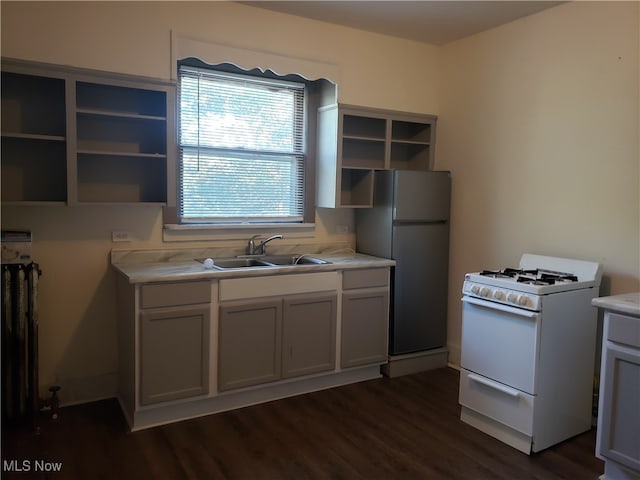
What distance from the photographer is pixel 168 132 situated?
10.7 feet

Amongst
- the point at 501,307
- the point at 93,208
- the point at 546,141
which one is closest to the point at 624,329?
the point at 501,307

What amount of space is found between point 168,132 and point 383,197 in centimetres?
165

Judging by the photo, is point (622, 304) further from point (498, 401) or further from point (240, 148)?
point (240, 148)

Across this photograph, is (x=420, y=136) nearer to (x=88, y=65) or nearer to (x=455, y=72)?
(x=455, y=72)

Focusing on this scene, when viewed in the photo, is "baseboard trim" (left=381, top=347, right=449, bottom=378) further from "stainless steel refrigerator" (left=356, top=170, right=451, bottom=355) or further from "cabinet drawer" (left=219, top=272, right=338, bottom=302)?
"cabinet drawer" (left=219, top=272, right=338, bottom=302)

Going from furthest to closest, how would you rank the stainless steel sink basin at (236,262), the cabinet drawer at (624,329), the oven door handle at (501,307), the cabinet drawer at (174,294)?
the stainless steel sink basin at (236,262) < the cabinet drawer at (174,294) < the oven door handle at (501,307) < the cabinet drawer at (624,329)

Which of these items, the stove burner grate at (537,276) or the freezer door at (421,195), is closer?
the stove burner grate at (537,276)

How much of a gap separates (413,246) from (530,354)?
1386mm

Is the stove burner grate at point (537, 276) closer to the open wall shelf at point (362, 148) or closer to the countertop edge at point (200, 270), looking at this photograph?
the countertop edge at point (200, 270)

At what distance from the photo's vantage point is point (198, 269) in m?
3.18

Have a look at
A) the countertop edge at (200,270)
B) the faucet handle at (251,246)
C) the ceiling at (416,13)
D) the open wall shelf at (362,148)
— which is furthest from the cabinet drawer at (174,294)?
the ceiling at (416,13)

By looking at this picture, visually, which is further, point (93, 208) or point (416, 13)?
point (416, 13)

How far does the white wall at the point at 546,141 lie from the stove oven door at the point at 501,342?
755mm

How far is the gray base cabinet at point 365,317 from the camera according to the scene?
366cm
